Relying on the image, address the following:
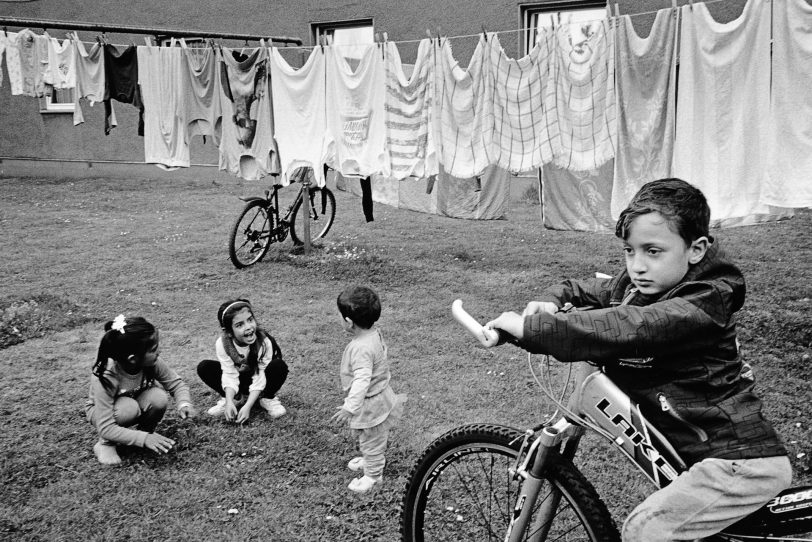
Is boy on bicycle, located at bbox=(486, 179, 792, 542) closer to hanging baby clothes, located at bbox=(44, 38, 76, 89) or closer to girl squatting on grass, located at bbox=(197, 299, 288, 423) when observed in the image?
girl squatting on grass, located at bbox=(197, 299, 288, 423)

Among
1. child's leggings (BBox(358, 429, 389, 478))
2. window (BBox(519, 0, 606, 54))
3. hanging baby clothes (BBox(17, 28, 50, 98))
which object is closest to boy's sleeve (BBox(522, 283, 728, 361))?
child's leggings (BBox(358, 429, 389, 478))

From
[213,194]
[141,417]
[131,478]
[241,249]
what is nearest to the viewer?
[131,478]

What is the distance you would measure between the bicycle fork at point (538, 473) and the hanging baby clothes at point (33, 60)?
8.90 meters

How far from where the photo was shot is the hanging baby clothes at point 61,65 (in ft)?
28.0

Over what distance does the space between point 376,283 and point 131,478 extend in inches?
152

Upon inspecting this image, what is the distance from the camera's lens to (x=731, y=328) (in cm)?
182

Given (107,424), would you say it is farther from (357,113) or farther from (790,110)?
(790,110)

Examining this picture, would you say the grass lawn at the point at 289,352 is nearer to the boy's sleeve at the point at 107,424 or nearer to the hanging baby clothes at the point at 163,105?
the boy's sleeve at the point at 107,424

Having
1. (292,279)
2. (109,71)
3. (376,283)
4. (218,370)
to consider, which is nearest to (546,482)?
(218,370)

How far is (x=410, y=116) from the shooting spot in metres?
6.46

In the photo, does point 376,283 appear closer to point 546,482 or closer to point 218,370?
point 218,370

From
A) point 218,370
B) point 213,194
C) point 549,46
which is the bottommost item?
point 218,370

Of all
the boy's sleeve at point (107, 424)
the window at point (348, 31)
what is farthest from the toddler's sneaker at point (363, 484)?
the window at point (348, 31)

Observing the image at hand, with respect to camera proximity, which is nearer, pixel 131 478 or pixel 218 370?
pixel 131 478
